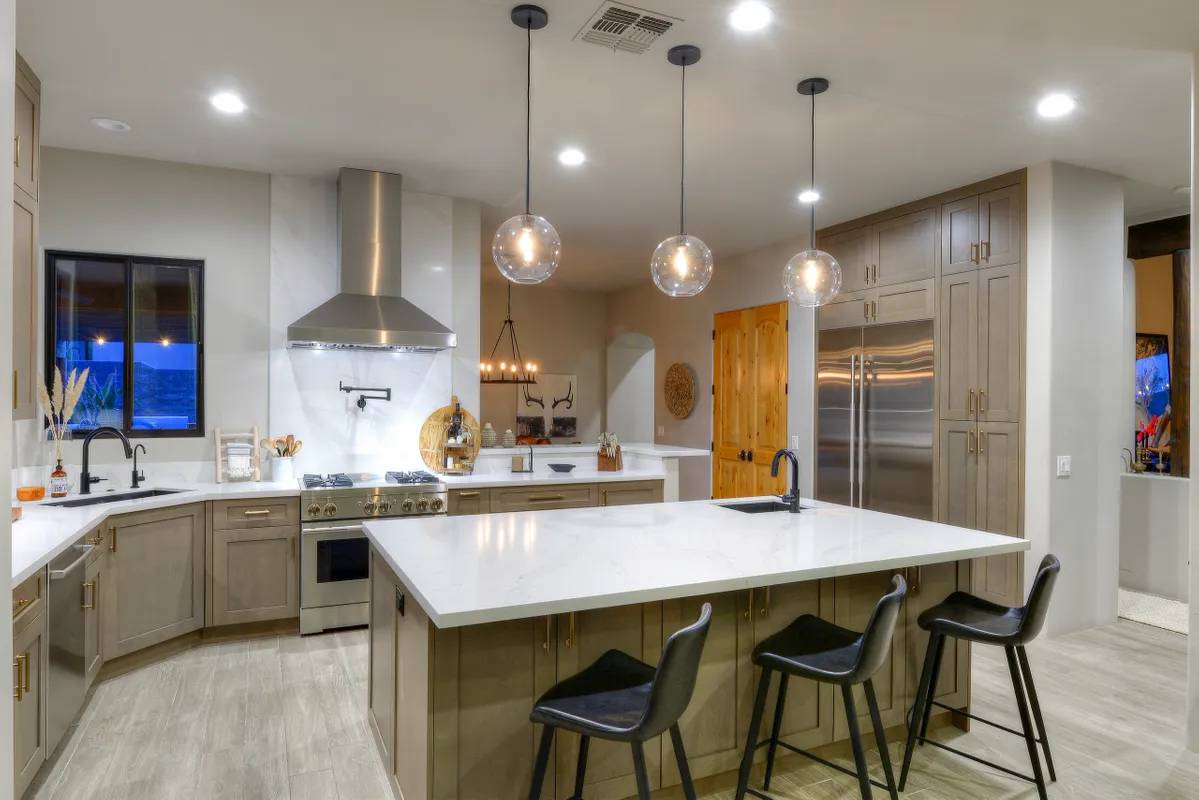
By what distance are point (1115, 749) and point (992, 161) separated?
3.06 meters

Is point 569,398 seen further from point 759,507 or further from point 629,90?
point 629,90

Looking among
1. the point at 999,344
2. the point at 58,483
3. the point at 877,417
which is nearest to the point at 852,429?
the point at 877,417

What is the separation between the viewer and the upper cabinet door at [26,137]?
9.48 ft

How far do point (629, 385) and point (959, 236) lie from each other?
200 inches

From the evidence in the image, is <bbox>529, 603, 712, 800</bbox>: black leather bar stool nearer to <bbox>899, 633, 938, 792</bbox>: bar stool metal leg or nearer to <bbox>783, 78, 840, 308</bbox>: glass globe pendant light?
<bbox>899, 633, 938, 792</bbox>: bar stool metal leg

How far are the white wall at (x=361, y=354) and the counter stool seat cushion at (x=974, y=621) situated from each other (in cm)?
332

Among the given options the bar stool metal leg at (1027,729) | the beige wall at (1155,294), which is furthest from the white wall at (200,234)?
the beige wall at (1155,294)

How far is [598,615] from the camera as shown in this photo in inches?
89.6

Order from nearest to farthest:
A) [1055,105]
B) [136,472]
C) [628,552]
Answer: [628,552] < [1055,105] < [136,472]

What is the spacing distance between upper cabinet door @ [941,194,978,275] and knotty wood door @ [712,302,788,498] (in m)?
1.57

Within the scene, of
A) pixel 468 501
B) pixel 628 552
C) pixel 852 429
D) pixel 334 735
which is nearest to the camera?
pixel 628 552

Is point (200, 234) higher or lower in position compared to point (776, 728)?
higher

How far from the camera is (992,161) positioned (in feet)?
13.6

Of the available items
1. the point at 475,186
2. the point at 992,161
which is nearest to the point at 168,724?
the point at 475,186
